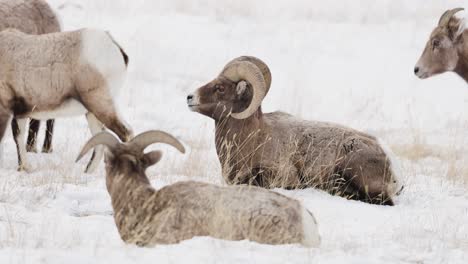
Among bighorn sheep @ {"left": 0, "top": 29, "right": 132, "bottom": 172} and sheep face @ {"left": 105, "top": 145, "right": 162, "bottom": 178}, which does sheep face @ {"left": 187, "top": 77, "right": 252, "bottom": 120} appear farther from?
sheep face @ {"left": 105, "top": 145, "right": 162, "bottom": 178}

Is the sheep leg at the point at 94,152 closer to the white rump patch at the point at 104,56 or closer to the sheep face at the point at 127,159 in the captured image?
the white rump patch at the point at 104,56

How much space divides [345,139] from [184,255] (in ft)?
13.1

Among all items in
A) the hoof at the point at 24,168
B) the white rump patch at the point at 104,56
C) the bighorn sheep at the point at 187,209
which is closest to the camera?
the bighorn sheep at the point at 187,209

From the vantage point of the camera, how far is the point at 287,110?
593 inches

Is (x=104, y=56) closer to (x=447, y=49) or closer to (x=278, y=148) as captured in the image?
(x=278, y=148)

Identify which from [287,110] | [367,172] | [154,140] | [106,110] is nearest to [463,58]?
[367,172]

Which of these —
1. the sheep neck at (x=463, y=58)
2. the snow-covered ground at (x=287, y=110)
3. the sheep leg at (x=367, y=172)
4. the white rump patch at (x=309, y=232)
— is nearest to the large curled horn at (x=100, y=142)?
the snow-covered ground at (x=287, y=110)

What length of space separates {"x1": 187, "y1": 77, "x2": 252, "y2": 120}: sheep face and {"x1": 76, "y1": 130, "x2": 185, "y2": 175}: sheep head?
2.55 m

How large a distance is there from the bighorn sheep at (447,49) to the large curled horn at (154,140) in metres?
6.10

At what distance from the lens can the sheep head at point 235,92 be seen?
879 cm

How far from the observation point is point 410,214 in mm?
8109

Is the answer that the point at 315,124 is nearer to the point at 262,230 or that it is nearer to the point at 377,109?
the point at 262,230

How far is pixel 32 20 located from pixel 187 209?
6126 mm

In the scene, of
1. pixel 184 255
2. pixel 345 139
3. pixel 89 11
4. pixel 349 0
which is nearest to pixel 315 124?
pixel 345 139
